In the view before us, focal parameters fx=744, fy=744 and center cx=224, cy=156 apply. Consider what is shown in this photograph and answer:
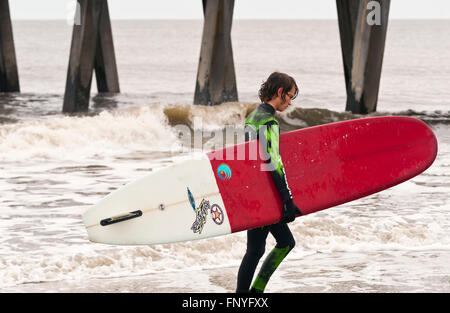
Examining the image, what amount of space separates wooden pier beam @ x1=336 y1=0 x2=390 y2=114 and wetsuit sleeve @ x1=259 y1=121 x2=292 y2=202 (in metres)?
6.36

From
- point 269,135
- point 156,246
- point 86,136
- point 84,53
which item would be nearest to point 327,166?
point 269,135

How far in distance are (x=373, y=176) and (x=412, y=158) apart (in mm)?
343

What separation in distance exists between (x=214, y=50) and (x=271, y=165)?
6.43m

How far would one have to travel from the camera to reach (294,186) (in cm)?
403

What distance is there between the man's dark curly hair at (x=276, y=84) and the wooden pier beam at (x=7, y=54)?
10604 mm

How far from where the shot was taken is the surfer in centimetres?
329

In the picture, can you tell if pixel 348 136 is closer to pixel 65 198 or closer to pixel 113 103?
pixel 65 198

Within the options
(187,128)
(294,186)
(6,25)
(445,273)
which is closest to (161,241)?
(294,186)

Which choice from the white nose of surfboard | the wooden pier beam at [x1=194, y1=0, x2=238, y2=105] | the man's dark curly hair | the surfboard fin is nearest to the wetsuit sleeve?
the man's dark curly hair

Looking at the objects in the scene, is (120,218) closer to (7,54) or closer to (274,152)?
(274,152)

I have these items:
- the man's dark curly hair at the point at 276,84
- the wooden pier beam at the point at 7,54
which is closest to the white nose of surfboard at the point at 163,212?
the man's dark curly hair at the point at 276,84
